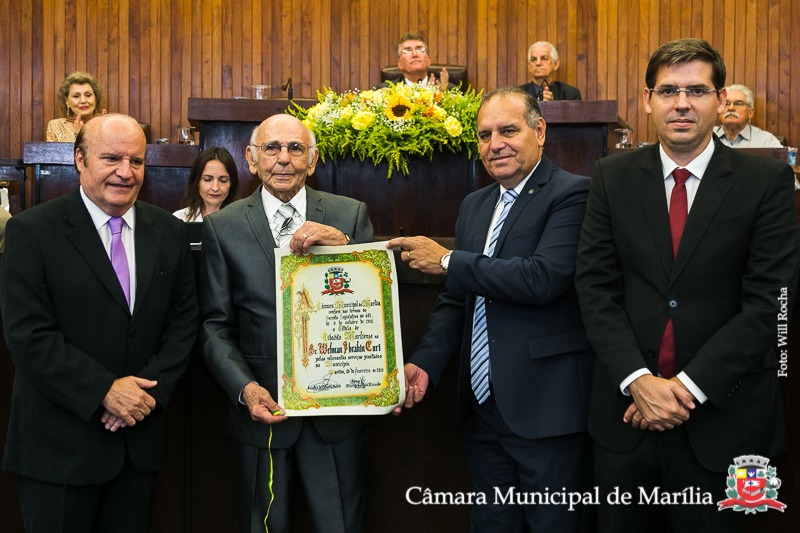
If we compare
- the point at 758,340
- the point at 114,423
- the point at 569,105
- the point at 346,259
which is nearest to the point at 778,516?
the point at 758,340

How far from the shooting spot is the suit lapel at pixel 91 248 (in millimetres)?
2252

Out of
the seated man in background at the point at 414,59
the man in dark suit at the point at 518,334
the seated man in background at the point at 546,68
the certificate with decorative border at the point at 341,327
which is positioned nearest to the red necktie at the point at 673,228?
the man in dark suit at the point at 518,334

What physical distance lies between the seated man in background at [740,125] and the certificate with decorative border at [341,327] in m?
5.00

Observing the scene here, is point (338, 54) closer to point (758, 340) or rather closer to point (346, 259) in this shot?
point (346, 259)

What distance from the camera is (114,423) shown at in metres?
2.22

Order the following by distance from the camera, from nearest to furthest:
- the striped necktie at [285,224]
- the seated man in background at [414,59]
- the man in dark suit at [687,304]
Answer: the man in dark suit at [687,304] < the striped necktie at [285,224] < the seated man in background at [414,59]

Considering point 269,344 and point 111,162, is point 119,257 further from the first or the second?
point 269,344

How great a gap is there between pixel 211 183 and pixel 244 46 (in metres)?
4.14

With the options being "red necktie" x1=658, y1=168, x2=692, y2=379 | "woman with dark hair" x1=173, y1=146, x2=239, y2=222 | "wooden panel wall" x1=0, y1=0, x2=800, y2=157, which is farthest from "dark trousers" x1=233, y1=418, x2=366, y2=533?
"wooden panel wall" x1=0, y1=0, x2=800, y2=157

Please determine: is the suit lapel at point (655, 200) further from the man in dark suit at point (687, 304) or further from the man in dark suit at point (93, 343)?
the man in dark suit at point (93, 343)

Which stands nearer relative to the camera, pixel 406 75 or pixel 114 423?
pixel 114 423

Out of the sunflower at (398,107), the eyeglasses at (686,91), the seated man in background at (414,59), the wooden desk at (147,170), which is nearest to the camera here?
the eyeglasses at (686,91)

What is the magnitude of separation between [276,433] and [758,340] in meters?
1.25

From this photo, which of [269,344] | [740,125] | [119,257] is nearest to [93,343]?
[119,257]
